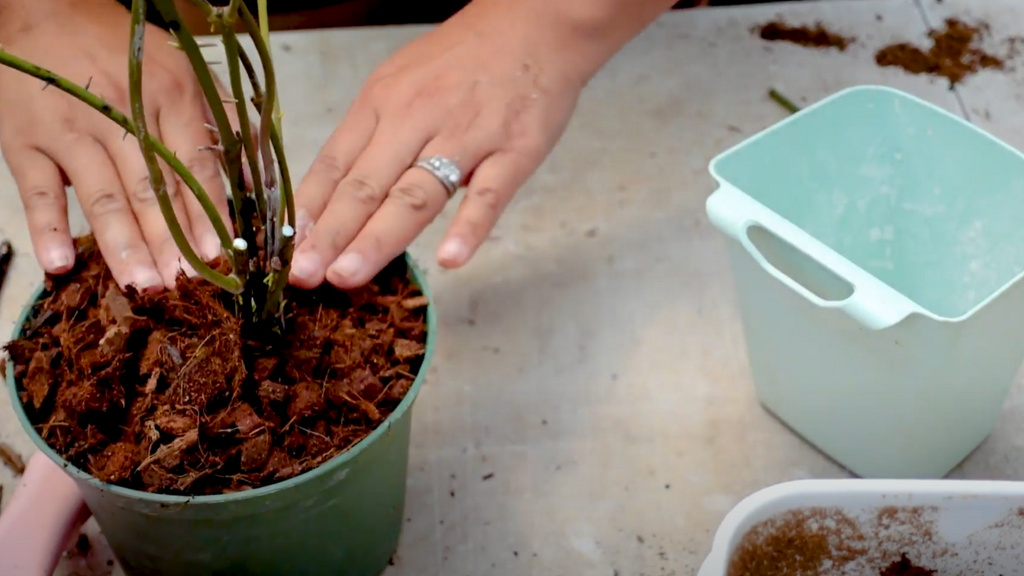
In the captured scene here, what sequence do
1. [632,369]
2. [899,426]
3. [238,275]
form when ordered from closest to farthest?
[238,275], [899,426], [632,369]

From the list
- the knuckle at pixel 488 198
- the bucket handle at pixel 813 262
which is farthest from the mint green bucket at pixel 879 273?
the knuckle at pixel 488 198

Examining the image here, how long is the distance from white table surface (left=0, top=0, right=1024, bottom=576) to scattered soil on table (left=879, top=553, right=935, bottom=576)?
0.11 metres

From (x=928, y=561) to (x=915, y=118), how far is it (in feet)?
1.05

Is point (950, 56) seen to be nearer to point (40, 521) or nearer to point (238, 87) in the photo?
point (238, 87)

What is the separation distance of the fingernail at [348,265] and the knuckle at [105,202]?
157 millimetres

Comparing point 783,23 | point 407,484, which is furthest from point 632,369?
point 783,23

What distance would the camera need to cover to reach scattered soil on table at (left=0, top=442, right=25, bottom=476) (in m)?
0.62

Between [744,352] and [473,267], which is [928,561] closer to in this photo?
[744,352]

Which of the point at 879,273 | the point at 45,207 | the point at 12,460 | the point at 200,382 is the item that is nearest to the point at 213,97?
the point at 200,382

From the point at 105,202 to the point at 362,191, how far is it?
6.4 inches

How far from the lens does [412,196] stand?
59 cm

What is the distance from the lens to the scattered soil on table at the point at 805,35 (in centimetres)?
95

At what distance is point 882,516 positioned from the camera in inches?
19.4

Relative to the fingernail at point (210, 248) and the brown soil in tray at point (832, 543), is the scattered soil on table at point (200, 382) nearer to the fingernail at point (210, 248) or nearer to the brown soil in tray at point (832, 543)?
the fingernail at point (210, 248)
